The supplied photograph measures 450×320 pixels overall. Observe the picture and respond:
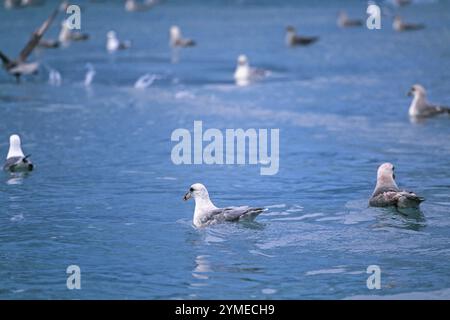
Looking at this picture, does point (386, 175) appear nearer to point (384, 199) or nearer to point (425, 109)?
point (384, 199)

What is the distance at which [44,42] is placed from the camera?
3544 centimetres

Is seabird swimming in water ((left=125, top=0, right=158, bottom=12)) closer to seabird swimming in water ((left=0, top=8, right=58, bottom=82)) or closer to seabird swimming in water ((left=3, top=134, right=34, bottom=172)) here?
seabird swimming in water ((left=0, top=8, right=58, bottom=82))

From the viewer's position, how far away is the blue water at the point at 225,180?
10766 mm

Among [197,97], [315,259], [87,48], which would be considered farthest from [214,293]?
[87,48]

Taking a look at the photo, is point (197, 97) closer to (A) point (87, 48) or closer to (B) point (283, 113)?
(B) point (283, 113)

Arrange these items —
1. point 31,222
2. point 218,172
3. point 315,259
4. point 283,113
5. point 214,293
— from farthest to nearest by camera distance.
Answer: point 283,113 → point 218,172 → point 31,222 → point 315,259 → point 214,293

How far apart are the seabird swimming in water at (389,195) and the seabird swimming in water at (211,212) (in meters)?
1.80

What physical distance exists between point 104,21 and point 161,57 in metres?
13.4

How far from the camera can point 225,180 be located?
1576cm
